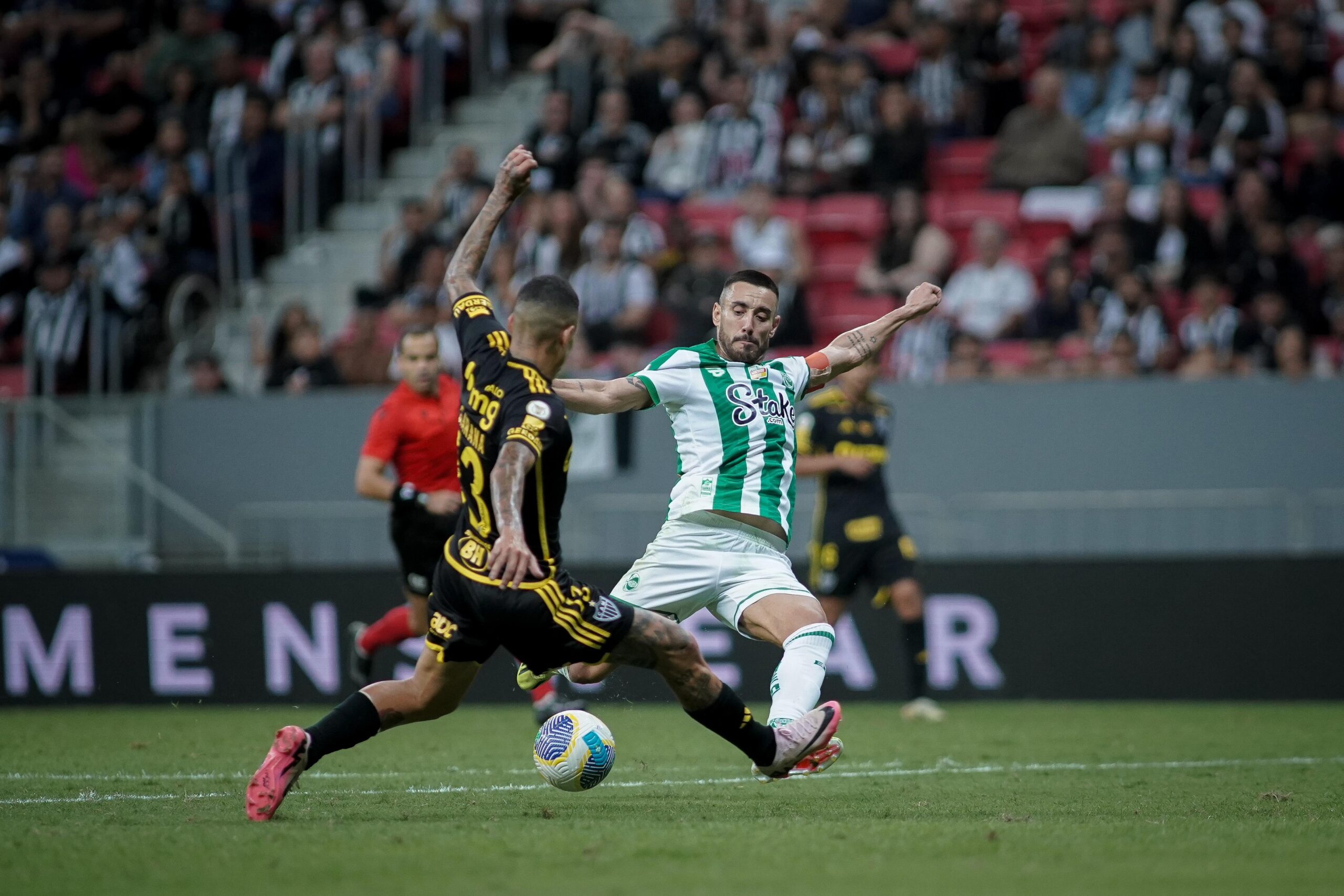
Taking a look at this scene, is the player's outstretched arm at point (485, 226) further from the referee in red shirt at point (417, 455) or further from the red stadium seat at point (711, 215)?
the red stadium seat at point (711, 215)

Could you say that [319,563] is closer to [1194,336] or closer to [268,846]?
[1194,336]

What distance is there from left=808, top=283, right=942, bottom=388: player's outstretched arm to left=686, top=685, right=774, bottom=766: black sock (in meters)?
1.70

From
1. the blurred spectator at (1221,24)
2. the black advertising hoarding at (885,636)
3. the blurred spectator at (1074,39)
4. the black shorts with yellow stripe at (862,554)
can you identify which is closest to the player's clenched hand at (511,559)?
the black shorts with yellow stripe at (862,554)

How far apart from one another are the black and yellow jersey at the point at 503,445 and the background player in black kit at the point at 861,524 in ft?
18.1

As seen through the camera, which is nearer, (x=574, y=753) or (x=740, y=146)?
(x=574, y=753)

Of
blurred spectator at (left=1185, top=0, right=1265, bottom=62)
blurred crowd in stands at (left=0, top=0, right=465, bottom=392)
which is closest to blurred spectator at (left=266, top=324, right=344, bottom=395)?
blurred crowd in stands at (left=0, top=0, right=465, bottom=392)

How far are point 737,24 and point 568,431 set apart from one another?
13.6 meters

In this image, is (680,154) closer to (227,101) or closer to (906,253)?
(906,253)

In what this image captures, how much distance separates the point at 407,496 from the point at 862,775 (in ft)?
11.1

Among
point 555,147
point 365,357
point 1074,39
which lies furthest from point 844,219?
point 365,357

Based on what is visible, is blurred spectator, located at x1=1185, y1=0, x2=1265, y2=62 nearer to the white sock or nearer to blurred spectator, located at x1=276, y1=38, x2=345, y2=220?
blurred spectator, located at x1=276, y1=38, x2=345, y2=220

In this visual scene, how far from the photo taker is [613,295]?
16.0 meters

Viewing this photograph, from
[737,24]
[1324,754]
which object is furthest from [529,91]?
[1324,754]

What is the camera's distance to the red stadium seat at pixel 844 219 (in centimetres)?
1694
